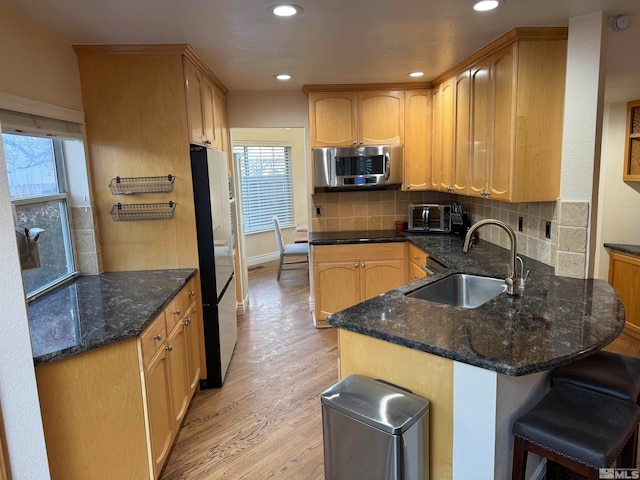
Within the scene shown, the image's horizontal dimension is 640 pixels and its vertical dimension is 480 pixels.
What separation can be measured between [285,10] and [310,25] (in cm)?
28

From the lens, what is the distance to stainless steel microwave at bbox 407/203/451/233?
414cm

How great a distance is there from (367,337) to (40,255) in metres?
1.88

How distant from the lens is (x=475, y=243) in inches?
144

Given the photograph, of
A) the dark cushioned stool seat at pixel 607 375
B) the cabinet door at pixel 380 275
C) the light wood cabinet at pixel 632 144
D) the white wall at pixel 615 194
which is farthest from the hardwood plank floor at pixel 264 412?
the light wood cabinet at pixel 632 144

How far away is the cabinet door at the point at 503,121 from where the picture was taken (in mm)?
2637

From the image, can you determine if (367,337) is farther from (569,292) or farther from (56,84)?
(56,84)

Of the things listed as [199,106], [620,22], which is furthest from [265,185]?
[620,22]

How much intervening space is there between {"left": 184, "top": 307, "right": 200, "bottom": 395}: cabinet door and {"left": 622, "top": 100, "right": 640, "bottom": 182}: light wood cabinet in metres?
4.02

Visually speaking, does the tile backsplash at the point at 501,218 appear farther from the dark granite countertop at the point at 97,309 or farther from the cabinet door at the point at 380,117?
the dark granite countertop at the point at 97,309

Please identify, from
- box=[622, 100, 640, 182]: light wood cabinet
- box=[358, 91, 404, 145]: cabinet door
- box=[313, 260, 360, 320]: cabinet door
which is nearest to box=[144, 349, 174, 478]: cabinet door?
box=[313, 260, 360, 320]: cabinet door

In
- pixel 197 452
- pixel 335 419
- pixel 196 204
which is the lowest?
pixel 197 452

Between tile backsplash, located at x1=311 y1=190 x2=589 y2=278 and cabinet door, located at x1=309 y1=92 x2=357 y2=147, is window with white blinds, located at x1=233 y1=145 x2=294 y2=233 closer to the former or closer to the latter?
tile backsplash, located at x1=311 y1=190 x2=589 y2=278

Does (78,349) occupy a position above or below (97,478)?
above

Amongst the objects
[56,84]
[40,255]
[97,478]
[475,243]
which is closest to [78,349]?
[97,478]
